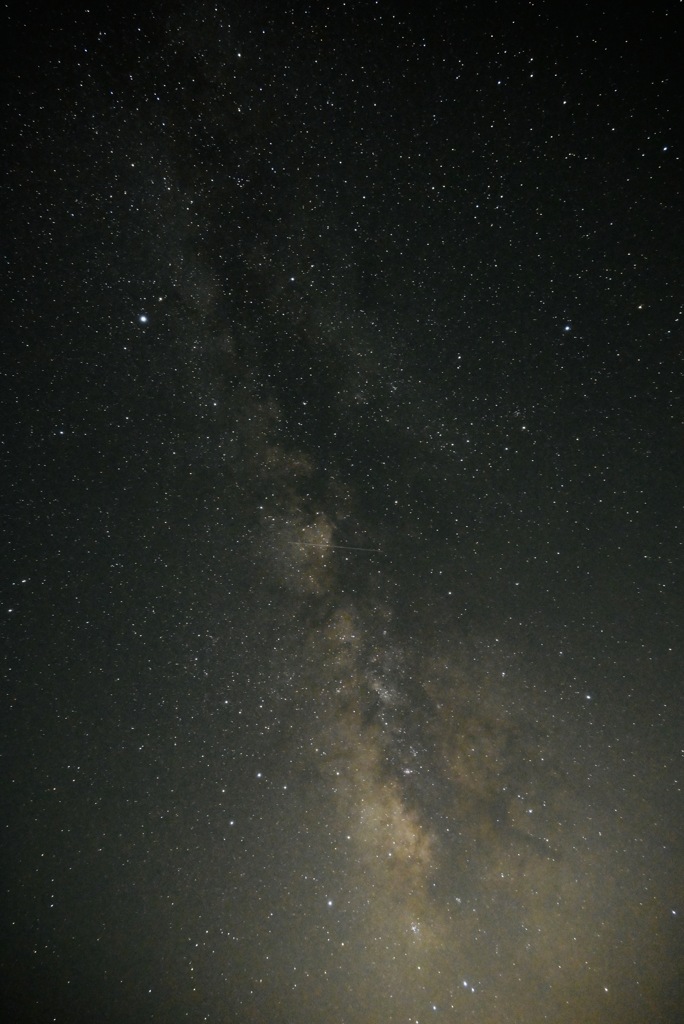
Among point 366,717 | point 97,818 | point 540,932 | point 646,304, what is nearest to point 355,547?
point 366,717

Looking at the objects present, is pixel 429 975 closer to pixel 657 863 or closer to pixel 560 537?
pixel 657 863

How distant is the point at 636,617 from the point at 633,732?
0.36m

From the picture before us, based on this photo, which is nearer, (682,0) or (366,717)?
(682,0)

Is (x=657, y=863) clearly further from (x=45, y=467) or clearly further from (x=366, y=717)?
(x=45, y=467)

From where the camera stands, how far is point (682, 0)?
92cm

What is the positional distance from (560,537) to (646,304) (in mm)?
671

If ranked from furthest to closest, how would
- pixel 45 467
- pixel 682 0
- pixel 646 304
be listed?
pixel 45 467, pixel 646 304, pixel 682 0

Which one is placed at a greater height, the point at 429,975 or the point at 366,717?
the point at 366,717

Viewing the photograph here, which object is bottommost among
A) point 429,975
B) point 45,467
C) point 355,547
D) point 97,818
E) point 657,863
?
point 97,818

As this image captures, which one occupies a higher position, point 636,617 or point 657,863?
point 636,617

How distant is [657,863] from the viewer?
1.46m

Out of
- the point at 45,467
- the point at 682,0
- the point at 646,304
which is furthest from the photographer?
the point at 45,467

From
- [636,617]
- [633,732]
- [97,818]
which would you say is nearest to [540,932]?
[633,732]

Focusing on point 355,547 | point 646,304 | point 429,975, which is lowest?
point 429,975
